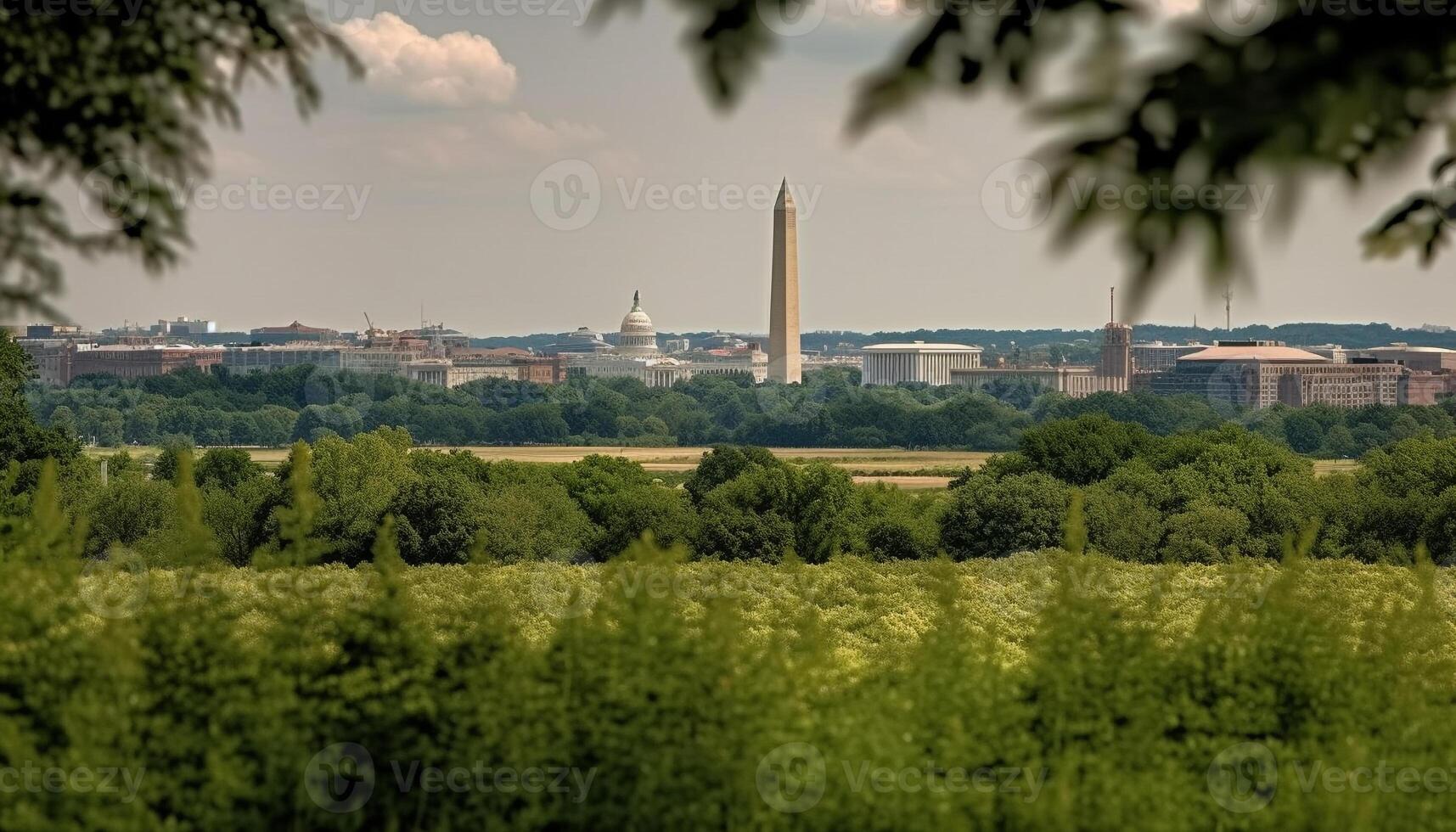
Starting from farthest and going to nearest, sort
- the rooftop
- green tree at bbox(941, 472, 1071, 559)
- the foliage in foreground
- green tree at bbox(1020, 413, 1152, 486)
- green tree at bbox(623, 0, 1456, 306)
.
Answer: the rooftop, green tree at bbox(1020, 413, 1152, 486), green tree at bbox(941, 472, 1071, 559), the foliage in foreground, green tree at bbox(623, 0, 1456, 306)

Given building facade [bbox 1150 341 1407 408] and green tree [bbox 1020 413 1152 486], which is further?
building facade [bbox 1150 341 1407 408]

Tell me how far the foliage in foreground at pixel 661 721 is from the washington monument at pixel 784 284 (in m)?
131

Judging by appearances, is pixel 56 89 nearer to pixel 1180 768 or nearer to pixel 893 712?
pixel 893 712

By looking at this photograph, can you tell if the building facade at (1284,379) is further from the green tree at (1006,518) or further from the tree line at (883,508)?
the green tree at (1006,518)

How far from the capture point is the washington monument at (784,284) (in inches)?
5591

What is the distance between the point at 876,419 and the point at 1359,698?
430 feet

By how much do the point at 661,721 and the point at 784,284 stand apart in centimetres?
13791

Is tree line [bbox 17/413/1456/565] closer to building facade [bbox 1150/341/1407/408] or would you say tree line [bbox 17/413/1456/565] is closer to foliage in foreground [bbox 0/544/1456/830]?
foliage in foreground [bbox 0/544/1456/830]

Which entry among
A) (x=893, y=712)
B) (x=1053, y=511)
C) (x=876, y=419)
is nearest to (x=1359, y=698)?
(x=893, y=712)

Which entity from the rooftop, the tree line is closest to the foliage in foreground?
the tree line

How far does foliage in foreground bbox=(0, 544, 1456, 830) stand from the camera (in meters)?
8.53

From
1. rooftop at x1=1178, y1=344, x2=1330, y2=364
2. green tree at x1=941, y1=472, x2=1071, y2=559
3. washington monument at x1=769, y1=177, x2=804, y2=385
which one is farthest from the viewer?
rooftop at x1=1178, y1=344, x2=1330, y2=364

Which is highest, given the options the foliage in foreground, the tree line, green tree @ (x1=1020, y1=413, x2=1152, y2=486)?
the foliage in foreground

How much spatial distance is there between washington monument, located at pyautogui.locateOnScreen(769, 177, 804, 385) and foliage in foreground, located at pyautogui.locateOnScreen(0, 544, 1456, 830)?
131017 mm
